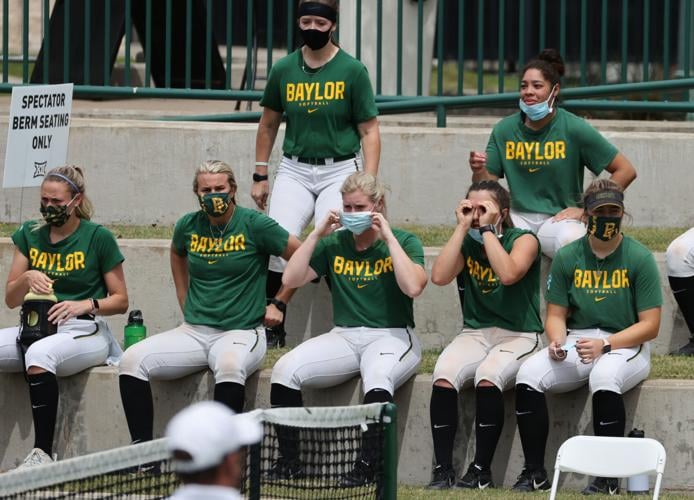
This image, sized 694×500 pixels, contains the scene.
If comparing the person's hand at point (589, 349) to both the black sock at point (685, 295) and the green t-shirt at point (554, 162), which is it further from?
the green t-shirt at point (554, 162)

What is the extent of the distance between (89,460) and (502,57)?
7.01m

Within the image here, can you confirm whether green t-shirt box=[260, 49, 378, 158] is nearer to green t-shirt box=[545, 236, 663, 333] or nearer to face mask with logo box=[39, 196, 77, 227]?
face mask with logo box=[39, 196, 77, 227]

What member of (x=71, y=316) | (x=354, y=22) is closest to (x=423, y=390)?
(x=71, y=316)

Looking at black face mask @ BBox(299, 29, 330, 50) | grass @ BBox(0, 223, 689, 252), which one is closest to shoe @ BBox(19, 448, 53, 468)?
grass @ BBox(0, 223, 689, 252)

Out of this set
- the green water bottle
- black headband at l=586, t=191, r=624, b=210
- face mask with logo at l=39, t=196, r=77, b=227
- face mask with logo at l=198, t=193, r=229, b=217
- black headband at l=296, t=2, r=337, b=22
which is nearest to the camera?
black headband at l=586, t=191, r=624, b=210

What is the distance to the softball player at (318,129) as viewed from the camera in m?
8.85

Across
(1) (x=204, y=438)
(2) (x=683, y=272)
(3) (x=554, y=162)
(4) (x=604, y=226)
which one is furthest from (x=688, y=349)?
(1) (x=204, y=438)

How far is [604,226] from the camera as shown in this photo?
782 cm

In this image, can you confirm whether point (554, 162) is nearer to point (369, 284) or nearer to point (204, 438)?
point (369, 284)

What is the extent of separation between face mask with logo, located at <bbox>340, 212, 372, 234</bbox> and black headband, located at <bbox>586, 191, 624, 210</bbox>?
1.08m

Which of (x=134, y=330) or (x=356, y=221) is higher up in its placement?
(x=356, y=221)

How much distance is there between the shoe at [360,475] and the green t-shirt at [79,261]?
107 inches

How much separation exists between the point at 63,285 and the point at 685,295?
332 centimetres

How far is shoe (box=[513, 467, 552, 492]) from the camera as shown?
7746 millimetres
